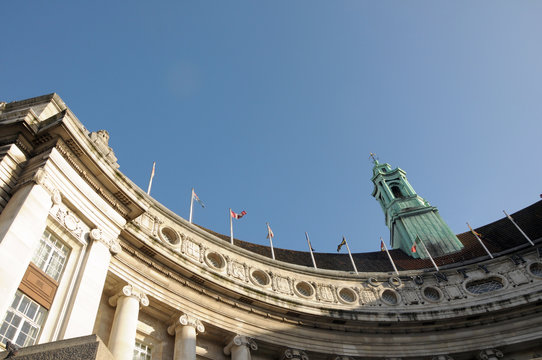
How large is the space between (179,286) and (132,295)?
303 centimetres

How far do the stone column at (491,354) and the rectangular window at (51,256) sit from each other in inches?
876

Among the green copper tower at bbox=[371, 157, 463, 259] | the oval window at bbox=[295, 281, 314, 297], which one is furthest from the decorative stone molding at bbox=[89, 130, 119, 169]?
the green copper tower at bbox=[371, 157, 463, 259]

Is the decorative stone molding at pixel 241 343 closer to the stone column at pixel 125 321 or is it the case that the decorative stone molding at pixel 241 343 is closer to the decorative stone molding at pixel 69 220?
the stone column at pixel 125 321

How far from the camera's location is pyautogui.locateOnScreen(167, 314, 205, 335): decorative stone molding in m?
19.6

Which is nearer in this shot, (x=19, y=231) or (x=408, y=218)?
(x=19, y=231)

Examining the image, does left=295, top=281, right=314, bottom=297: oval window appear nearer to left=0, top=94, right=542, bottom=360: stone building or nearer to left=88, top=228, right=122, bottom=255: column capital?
left=0, top=94, right=542, bottom=360: stone building

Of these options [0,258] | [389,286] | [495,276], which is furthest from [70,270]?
[495,276]

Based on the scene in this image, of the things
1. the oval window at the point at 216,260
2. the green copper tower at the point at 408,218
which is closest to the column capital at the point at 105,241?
the oval window at the point at 216,260

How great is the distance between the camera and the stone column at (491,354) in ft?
79.5

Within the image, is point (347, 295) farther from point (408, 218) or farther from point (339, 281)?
point (408, 218)

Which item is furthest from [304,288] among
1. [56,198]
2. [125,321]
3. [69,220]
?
[56,198]

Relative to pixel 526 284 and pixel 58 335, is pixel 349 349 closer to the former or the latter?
pixel 526 284

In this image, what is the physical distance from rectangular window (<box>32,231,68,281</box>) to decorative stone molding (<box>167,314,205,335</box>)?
6456mm

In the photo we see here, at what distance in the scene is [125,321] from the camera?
17.0 meters
